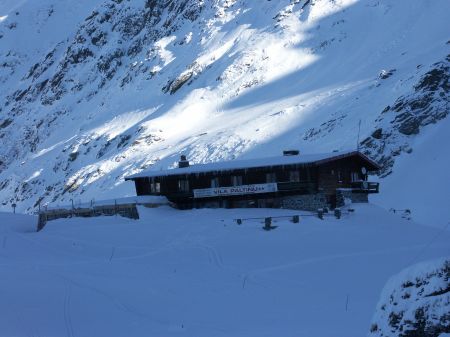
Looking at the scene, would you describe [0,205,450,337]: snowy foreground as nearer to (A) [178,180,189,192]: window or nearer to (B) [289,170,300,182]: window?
(B) [289,170,300,182]: window

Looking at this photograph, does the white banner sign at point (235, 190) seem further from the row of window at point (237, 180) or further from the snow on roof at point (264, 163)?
the snow on roof at point (264, 163)

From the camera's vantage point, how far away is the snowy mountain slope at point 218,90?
2319 inches

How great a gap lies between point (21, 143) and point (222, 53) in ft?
137

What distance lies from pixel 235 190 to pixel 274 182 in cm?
255

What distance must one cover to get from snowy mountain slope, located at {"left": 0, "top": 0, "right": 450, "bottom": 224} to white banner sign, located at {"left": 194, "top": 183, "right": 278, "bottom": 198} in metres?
11.7

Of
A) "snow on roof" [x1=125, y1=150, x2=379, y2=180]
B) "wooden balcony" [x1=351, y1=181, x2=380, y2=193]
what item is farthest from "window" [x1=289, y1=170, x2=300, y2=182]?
"wooden balcony" [x1=351, y1=181, x2=380, y2=193]

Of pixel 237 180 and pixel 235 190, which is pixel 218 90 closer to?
pixel 237 180

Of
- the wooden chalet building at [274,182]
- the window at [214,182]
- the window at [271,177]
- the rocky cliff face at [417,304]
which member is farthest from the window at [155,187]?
the rocky cliff face at [417,304]

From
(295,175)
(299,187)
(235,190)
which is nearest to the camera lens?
(299,187)

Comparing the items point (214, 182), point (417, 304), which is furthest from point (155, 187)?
point (417, 304)

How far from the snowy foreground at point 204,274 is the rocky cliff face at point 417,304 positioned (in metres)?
4.80

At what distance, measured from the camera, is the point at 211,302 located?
1488 cm

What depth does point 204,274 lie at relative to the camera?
1919 centimetres

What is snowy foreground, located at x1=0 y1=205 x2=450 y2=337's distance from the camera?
1230cm
